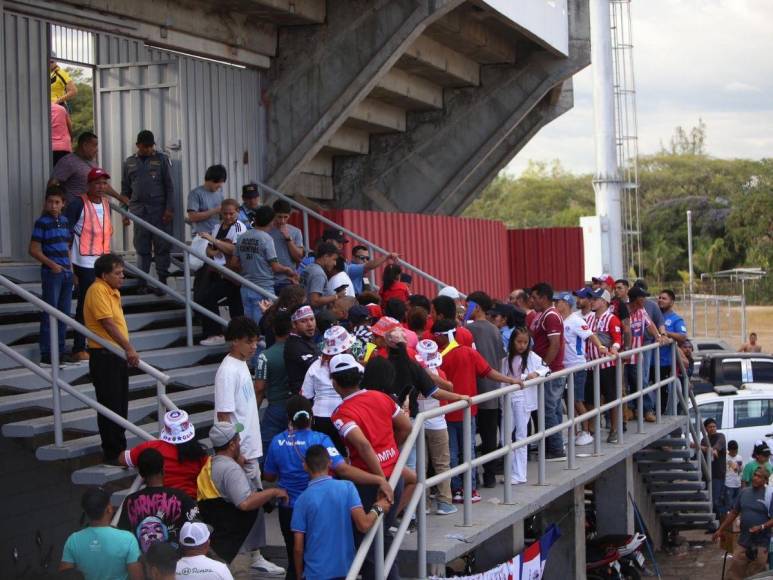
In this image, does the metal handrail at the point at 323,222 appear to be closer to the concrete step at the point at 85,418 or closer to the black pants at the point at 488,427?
the black pants at the point at 488,427

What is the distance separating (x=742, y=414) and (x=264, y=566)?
1352 centimetres

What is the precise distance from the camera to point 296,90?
1683 cm

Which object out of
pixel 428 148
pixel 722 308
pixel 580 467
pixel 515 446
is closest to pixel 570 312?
pixel 580 467

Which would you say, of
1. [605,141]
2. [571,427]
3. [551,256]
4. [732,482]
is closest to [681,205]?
[605,141]

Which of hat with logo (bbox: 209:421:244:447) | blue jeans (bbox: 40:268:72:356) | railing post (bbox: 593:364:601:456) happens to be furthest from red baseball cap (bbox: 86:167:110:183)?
railing post (bbox: 593:364:601:456)

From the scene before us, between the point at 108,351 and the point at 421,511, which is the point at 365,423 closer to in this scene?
the point at 421,511

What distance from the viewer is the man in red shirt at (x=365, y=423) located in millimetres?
7516

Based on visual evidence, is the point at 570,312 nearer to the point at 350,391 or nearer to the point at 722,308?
the point at 350,391

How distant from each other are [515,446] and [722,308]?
49.4 metres

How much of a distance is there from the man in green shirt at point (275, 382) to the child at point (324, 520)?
1.73 metres

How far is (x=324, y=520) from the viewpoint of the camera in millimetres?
7207

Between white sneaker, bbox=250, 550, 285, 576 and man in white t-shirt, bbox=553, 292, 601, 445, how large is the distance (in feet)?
15.9

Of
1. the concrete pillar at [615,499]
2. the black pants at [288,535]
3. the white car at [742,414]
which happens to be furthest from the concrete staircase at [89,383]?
the white car at [742,414]

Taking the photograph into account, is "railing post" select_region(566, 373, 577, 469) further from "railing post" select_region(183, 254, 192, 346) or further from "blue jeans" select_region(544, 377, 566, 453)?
"railing post" select_region(183, 254, 192, 346)
